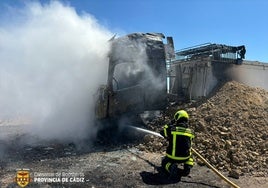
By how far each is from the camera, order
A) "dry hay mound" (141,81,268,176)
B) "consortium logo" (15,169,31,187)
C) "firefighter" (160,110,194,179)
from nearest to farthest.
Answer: "consortium logo" (15,169,31,187) → "firefighter" (160,110,194,179) → "dry hay mound" (141,81,268,176)

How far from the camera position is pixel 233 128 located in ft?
30.9

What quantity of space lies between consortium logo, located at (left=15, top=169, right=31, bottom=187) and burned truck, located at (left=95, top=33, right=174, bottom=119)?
152 inches

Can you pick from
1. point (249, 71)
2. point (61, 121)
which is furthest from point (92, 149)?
point (249, 71)

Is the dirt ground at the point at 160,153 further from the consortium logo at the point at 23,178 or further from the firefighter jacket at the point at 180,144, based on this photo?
the firefighter jacket at the point at 180,144

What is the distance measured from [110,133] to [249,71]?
6175 mm

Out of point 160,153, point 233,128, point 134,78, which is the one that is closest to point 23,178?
point 160,153

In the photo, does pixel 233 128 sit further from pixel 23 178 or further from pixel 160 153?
pixel 23 178

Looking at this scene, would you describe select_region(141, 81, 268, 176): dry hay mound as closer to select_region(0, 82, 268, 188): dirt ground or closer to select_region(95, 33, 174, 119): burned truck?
select_region(0, 82, 268, 188): dirt ground

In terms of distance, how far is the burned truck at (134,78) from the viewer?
Answer: 10688 millimetres

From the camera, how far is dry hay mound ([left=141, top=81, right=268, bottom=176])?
7953 millimetres

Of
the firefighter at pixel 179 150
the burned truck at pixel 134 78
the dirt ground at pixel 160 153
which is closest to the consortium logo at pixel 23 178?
the dirt ground at pixel 160 153

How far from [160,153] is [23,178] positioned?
11.5ft

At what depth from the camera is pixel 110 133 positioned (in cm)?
1098

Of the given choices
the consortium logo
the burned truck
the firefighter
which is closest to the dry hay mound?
the burned truck
